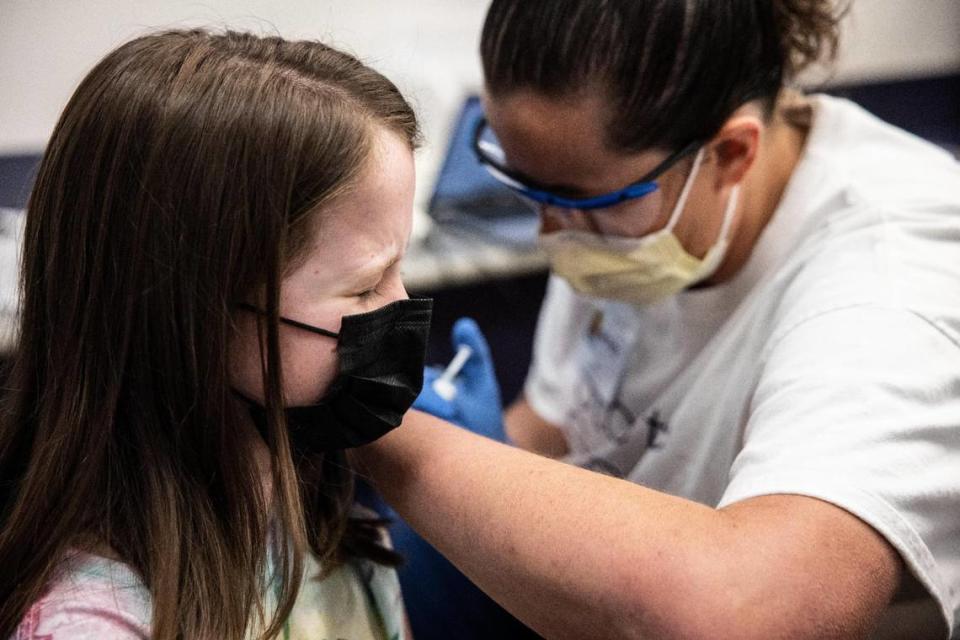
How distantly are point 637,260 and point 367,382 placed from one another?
54cm

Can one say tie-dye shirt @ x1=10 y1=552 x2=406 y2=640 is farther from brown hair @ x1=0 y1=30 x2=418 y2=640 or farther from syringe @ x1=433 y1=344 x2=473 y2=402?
syringe @ x1=433 y1=344 x2=473 y2=402

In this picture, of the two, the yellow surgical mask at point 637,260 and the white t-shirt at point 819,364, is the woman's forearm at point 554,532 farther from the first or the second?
the yellow surgical mask at point 637,260

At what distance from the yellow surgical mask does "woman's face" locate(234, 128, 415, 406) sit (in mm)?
464

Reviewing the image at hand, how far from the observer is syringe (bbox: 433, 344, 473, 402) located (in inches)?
48.1

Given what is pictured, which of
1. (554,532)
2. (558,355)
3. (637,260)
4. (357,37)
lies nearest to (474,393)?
(637,260)

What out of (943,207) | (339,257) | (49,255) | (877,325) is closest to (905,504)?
(877,325)

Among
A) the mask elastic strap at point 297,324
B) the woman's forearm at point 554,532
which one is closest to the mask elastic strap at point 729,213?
the woman's forearm at point 554,532

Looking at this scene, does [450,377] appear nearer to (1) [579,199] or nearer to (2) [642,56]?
(1) [579,199]

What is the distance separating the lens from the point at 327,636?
0.93 meters

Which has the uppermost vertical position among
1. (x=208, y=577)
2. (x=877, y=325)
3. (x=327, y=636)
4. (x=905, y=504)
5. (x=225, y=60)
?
(x=225, y=60)

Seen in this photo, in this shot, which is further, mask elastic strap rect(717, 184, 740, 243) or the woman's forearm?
mask elastic strap rect(717, 184, 740, 243)

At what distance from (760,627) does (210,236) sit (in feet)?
1.81

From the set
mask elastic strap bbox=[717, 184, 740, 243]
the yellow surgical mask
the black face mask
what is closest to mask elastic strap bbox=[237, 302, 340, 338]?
the black face mask

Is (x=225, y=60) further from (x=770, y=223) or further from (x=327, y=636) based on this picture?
(x=770, y=223)
